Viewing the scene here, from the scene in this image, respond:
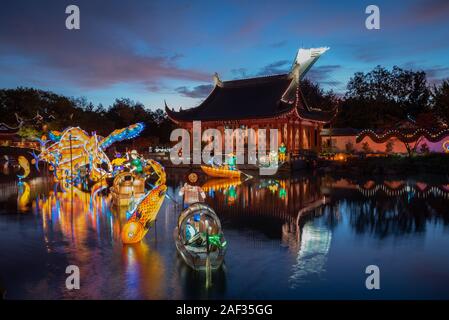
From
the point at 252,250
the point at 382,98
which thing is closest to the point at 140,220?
the point at 252,250

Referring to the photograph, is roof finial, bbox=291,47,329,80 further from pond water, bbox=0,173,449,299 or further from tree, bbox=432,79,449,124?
pond water, bbox=0,173,449,299

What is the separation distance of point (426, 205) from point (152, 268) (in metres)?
12.5

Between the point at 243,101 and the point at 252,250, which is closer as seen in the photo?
the point at 252,250

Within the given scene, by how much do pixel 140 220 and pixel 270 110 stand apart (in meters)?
28.3

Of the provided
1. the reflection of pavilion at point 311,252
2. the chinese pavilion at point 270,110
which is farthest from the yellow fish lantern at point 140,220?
the chinese pavilion at point 270,110

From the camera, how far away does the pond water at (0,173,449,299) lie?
293 inches

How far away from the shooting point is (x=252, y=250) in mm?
10031

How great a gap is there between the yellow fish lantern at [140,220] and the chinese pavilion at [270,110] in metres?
25.7

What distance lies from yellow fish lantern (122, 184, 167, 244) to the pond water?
0.35 m

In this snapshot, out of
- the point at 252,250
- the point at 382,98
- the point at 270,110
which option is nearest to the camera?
the point at 252,250

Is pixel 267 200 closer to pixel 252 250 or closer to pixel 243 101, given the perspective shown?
pixel 252 250

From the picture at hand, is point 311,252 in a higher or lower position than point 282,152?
lower
